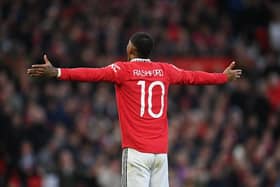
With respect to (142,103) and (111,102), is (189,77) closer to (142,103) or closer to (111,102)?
(142,103)

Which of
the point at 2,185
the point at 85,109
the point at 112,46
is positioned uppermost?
the point at 112,46

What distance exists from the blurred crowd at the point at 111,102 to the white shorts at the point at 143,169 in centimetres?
623

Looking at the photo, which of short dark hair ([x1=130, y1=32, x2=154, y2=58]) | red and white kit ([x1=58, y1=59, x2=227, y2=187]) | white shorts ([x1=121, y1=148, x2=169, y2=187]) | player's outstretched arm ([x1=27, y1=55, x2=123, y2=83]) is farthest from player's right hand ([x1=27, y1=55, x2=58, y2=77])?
white shorts ([x1=121, y1=148, x2=169, y2=187])

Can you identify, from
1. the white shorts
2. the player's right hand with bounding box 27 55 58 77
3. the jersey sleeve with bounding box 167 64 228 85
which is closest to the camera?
the player's right hand with bounding box 27 55 58 77

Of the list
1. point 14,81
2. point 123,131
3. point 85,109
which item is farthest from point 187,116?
point 123,131

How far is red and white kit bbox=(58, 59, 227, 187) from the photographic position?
31.9 ft

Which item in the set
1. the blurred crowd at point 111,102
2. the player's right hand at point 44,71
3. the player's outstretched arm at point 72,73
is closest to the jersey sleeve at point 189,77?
the player's outstretched arm at point 72,73

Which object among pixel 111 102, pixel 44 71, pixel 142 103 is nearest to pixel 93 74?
pixel 44 71

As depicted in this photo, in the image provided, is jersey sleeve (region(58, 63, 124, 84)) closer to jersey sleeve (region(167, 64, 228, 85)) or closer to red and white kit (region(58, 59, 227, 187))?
red and white kit (region(58, 59, 227, 187))

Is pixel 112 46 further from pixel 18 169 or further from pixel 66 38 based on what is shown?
pixel 18 169

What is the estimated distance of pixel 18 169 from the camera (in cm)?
1594

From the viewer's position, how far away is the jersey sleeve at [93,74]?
30.8 ft

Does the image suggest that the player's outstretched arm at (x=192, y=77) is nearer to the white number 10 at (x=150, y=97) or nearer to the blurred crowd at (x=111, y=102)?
the white number 10 at (x=150, y=97)

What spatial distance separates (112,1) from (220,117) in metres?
3.81
